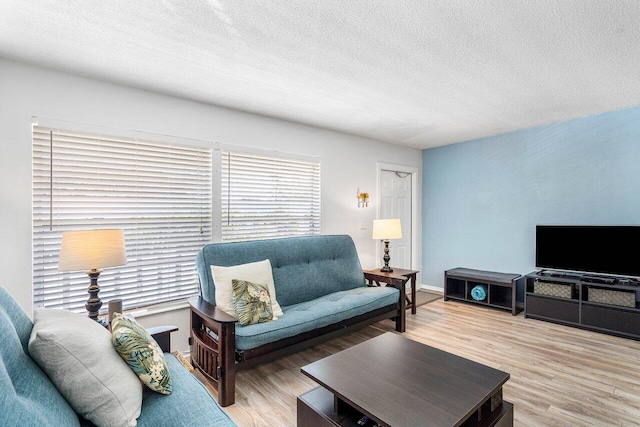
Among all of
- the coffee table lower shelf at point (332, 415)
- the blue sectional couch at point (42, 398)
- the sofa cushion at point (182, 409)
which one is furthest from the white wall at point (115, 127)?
the coffee table lower shelf at point (332, 415)

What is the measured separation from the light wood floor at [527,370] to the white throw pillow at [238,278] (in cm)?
59

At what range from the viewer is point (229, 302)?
2.51 meters

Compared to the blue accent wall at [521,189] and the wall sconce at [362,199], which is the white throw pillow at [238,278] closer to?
the wall sconce at [362,199]

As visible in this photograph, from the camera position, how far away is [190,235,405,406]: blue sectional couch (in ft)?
7.34

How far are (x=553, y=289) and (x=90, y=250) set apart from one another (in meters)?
4.52

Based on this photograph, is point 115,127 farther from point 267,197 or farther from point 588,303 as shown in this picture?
point 588,303

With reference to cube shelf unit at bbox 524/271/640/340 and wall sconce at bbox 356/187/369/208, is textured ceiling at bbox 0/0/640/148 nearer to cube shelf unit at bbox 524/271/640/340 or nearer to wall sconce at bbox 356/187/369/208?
wall sconce at bbox 356/187/369/208

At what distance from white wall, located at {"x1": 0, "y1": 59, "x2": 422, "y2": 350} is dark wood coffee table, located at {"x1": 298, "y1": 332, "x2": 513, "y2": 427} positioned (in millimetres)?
1773

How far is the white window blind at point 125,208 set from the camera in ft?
7.64

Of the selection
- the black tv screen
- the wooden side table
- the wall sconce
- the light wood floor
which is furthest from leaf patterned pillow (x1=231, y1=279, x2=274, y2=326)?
the black tv screen

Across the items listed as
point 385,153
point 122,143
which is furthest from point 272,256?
point 385,153

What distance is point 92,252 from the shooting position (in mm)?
1957

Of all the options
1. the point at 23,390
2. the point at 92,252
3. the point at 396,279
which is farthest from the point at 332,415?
the point at 396,279

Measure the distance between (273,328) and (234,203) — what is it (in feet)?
4.69
